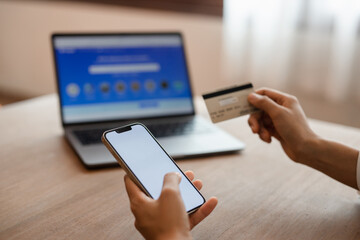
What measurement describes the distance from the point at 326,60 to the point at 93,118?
1374 millimetres

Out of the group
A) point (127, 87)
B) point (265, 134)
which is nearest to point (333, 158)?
point (265, 134)

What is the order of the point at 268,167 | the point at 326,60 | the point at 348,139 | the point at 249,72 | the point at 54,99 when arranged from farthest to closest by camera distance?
the point at 249,72 < the point at 326,60 < the point at 54,99 < the point at 348,139 < the point at 268,167

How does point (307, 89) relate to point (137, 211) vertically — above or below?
below

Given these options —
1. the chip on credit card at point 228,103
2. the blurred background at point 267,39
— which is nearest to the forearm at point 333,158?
the chip on credit card at point 228,103

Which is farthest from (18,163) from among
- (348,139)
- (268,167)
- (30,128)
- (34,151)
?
(348,139)

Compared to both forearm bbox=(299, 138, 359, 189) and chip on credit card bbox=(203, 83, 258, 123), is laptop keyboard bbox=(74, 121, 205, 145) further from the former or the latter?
forearm bbox=(299, 138, 359, 189)

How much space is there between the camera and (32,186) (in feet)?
2.65

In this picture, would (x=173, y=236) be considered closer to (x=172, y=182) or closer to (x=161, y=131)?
(x=172, y=182)

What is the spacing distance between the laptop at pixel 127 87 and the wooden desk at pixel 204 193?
95 millimetres

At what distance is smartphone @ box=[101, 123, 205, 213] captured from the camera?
0.67 metres

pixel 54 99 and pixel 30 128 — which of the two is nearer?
pixel 30 128

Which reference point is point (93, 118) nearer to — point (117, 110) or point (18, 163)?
point (117, 110)

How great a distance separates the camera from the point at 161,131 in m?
1.07

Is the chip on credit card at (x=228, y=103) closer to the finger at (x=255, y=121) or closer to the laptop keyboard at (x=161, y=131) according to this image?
the finger at (x=255, y=121)
